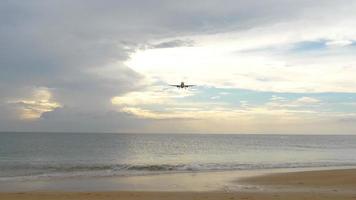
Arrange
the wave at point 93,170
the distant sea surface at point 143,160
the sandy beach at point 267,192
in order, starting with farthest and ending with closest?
1. the distant sea surface at point 143,160
2. the wave at point 93,170
3. the sandy beach at point 267,192

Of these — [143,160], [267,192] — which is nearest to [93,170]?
[143,160]

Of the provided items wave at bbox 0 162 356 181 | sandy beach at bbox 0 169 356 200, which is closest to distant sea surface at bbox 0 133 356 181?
wave at bbox 0 162 356 181

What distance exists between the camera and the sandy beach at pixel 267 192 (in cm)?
1998

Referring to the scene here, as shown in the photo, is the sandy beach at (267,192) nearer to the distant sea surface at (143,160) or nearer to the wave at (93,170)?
the wave at (93,170)

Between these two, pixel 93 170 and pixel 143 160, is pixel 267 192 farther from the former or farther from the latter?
pixel 143 160

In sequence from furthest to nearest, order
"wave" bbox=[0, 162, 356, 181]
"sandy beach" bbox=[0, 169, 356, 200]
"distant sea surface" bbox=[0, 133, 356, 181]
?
"distant sea surface" bbox=[0, 133, 356, 181]
"wave" bbox=[0, 162, 356, 181]
"sandy beach" bbox=[0, 169, 356, 200]

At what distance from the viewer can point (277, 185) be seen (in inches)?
1014

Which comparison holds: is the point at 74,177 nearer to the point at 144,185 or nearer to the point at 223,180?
the point at 144,185

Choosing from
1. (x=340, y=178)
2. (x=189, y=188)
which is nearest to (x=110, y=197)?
(x=189, y=188)

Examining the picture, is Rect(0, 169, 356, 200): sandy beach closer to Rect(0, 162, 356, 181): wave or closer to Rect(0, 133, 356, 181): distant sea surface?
Rect(0, 162, 356, 181): wave

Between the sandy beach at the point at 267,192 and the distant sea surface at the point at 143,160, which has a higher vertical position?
the distant sea surface at the point at 143,160

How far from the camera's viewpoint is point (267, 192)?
72.8 feet

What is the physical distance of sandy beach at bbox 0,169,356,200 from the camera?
65.6 ft

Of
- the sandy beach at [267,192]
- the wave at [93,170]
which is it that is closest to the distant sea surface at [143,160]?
the wave at [93,170]
